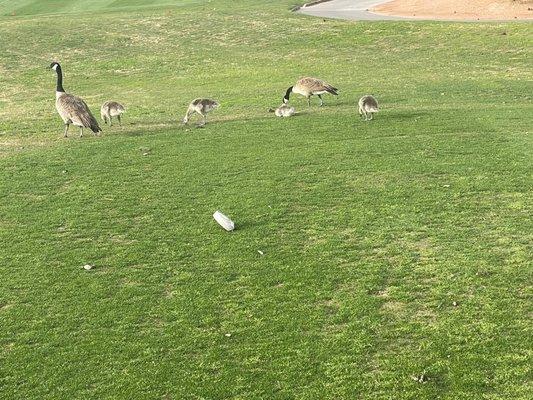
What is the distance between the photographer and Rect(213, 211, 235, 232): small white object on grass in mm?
11445

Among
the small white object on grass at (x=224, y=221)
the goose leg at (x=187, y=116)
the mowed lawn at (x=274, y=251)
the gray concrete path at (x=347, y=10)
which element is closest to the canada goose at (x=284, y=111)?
the mowed lawn at (x=274, y=251)

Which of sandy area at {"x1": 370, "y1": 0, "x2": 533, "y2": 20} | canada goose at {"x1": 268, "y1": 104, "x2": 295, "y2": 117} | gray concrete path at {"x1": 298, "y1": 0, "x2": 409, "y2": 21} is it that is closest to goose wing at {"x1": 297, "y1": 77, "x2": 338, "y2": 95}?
canada goose at {"x1": 268, "y1": 104, "x2": 295, "y2": 117}

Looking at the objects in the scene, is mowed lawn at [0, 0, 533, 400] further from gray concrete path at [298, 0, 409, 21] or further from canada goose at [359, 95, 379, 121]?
gray concrete path at [298, 0, 409, 21]

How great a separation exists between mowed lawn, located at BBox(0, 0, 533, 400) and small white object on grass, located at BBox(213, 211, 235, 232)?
132 millimetres

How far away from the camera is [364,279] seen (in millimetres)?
9531

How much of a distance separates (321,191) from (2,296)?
6546mm

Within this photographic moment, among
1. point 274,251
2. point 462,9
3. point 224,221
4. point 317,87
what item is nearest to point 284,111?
point 317,87

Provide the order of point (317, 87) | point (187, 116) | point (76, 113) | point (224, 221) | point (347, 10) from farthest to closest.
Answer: point (347, 10), point (317, 87), point (187, 116), point (76, 113), point (224, 221)

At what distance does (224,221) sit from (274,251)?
1315 mm

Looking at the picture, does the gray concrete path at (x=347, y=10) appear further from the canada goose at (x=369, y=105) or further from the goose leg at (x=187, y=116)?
the goose leg at (x=187, y=116)

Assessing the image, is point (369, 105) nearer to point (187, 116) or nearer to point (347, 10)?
point (187, 116)

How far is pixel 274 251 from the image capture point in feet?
34.9

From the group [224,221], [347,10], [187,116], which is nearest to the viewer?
[224,221]

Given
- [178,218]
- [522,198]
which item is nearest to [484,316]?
[522,198]
